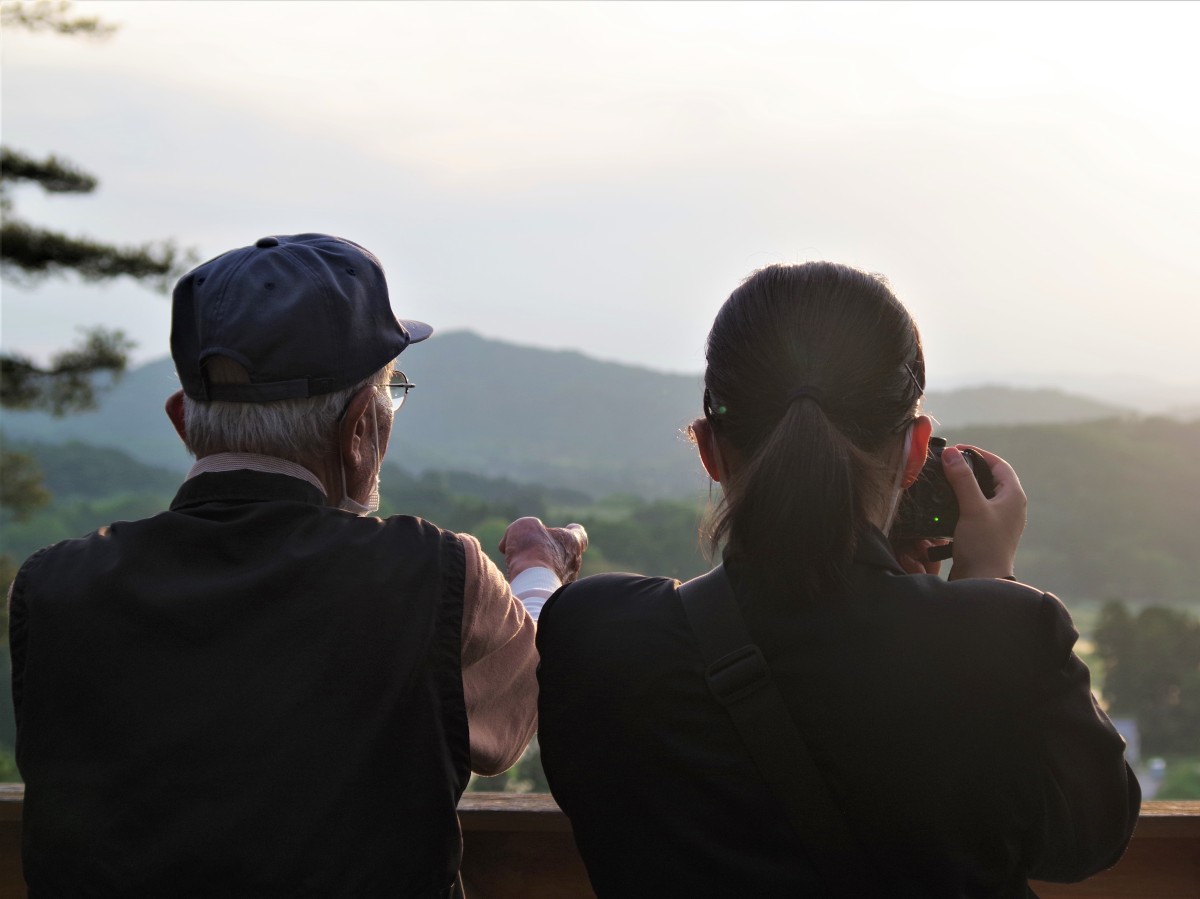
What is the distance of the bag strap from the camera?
1.07 meters

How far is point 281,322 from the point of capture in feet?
4.21

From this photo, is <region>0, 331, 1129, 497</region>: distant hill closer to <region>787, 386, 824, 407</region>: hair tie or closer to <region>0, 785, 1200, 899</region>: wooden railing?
<region>0, 785, 1200, 899</region>: wooden railing

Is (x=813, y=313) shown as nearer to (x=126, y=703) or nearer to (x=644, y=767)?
(x=644, y=767)

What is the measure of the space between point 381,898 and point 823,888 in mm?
489

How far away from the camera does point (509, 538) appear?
5.60 ft

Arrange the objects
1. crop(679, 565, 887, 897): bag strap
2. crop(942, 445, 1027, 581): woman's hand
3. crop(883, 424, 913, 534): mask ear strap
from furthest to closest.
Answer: crop(942, 445, 1027, 581): woman's hand
crop(883, 424, 913, 534): mask ear strap
crop(679, 565, 887, 897): bag strap

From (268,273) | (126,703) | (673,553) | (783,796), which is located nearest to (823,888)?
(783,796)

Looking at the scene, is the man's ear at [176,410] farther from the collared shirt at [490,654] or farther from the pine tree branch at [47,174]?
the pine tree branch at [47,174]

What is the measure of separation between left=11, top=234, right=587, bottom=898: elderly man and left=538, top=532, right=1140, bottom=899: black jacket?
0.69 ft

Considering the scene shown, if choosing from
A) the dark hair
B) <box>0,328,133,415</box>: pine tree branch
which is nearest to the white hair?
the dark hair

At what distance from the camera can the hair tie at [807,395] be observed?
111 cm

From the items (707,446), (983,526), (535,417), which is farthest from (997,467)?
(535,417)

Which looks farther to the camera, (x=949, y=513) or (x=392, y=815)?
(x=949, y=513)

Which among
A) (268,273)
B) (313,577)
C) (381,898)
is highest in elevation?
(268,273)
